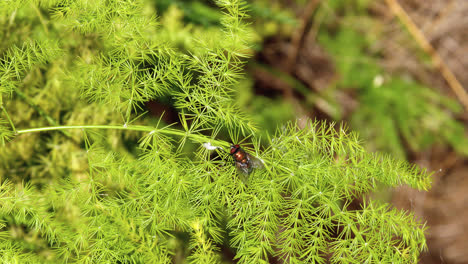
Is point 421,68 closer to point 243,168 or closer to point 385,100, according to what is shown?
point 385,100

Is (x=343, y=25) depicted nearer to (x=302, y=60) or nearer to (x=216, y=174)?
(x=302, y=60)

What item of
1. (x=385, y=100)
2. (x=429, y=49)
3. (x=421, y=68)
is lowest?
(x=385, y=100)

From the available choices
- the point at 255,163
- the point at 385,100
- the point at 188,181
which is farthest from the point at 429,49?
the point at 188,181

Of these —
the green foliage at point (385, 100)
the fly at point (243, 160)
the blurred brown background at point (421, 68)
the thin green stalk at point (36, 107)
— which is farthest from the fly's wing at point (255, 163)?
the green foliage at point (385, 100)

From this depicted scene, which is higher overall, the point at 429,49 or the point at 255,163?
the point at 255,163

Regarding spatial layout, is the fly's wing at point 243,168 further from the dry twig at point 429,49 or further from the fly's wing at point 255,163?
the dry twig at point 429,49

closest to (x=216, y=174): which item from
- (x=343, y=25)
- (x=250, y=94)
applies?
(x=250, y=94)

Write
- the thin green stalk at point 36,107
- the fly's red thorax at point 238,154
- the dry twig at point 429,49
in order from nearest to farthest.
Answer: the fly's red thorax at point 238,154 < the thin green stalk at point 36,107 < the dry twig at point 429,49

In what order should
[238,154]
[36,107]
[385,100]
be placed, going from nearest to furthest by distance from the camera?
1. [238,154]
2. [36,107]
3. [385,100]

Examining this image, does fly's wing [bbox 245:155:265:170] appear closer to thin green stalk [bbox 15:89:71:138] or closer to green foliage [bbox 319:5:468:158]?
thin green stalk [bbox 15:89:71:138]

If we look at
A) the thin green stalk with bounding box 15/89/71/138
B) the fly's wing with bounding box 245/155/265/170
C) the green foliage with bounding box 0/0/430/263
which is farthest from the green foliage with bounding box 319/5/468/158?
the thin green stalk with bounding box 15/89/71/138
